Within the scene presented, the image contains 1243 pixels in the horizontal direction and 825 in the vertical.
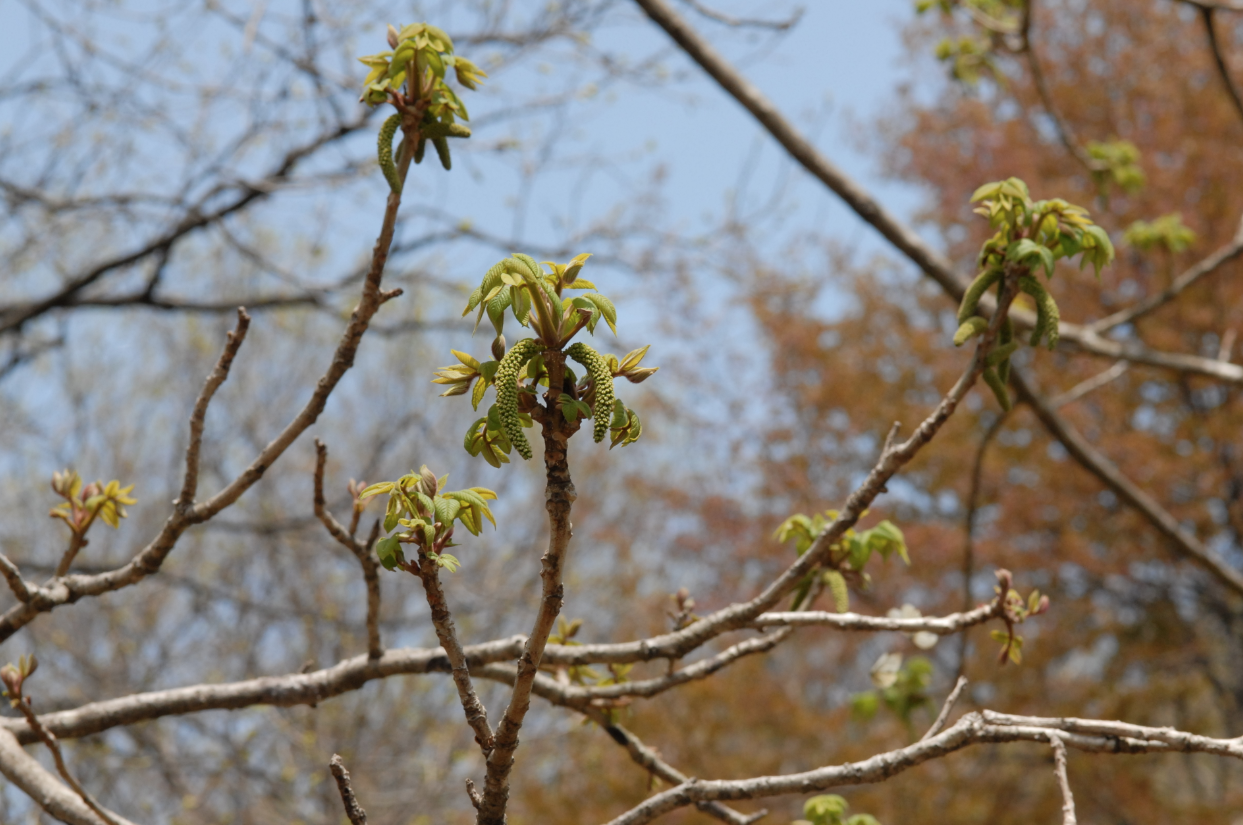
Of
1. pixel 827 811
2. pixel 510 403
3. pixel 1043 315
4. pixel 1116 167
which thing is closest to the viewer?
pixel 510 403

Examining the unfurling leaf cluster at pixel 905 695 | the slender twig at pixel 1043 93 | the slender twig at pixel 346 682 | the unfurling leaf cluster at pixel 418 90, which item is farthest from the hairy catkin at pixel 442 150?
the slender twig at pixel 1043 93

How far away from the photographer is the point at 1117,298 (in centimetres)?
700

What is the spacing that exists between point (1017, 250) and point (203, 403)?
1104 millimetres

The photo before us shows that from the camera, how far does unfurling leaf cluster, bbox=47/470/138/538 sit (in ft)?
5.16

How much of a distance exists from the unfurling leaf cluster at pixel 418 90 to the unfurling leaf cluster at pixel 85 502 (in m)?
0.77

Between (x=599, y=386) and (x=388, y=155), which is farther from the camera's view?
(x=388, y=155)

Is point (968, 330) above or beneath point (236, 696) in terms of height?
above

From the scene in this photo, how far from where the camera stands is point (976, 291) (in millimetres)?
1307

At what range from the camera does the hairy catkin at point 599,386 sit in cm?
83

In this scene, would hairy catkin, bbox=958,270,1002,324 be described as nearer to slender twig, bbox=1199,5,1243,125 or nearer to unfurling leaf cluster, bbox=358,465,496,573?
unfurling leaf cluster, bbox=358,465,496,573

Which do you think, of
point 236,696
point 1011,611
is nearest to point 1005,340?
point 1011,611

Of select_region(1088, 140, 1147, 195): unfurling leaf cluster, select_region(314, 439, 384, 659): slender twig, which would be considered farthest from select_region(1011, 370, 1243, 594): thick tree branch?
select_region(314, 439, 384, 659): slender twig

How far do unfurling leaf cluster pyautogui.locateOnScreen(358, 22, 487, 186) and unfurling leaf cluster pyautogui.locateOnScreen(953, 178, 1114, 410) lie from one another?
692 millimetres

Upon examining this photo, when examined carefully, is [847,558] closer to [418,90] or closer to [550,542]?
[550,542]
